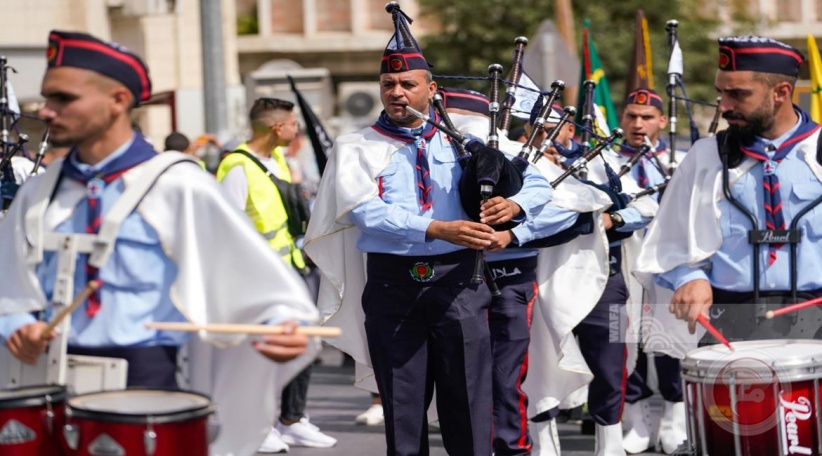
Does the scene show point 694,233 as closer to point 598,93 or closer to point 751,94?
point 751,94

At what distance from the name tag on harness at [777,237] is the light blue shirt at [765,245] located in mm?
32

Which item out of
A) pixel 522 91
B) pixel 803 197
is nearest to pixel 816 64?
pixel 522 91

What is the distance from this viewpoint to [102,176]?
521 cm

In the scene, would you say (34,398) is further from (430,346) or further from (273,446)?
(273,446)

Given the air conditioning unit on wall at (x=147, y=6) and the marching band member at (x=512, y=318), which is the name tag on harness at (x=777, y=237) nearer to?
the marching band member at (x=512, y=318)

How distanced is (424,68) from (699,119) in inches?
1442

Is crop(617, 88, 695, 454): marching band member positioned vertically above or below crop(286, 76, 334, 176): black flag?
below

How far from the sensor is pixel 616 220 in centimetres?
919

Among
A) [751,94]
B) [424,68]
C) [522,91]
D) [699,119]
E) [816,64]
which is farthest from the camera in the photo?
[699,119]

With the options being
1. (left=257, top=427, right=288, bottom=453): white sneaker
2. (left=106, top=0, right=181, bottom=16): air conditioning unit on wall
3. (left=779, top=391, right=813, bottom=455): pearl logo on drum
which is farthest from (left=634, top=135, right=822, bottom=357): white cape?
(left=106, top=0, right=181, bottom=16): air conditioning unit on wall

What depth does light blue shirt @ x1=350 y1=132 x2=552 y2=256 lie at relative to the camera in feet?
23.0

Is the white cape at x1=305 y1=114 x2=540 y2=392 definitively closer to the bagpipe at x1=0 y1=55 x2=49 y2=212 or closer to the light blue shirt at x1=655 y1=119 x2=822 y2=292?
the light blue shirt at x1=655 y1=119 x2=822 y2=292

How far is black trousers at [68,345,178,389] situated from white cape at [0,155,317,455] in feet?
0.60

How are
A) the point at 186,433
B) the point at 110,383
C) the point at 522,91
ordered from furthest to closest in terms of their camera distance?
the point at 522,91 → the point at 110,383 → the point at 186,433
